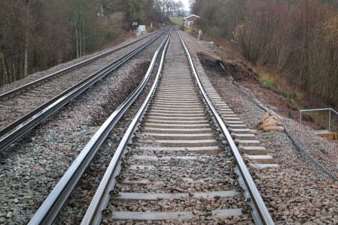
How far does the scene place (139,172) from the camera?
5691 millimetres

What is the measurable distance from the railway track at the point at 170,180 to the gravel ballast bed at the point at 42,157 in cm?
34

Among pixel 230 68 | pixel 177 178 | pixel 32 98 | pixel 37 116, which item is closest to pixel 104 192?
pixel 177 178

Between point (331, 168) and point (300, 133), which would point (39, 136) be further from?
point (300, 133)

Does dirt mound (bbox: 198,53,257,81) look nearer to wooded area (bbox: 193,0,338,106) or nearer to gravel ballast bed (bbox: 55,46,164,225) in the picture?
wooded area (bbox: 193,0,338,106)

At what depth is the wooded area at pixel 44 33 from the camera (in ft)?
95.8

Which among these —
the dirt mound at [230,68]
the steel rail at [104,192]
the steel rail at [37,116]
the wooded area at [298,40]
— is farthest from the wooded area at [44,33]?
the steel rail at [104,192]

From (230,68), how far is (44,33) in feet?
66.1

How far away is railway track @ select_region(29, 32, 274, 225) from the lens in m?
4.38

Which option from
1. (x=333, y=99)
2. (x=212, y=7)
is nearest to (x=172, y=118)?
(x=333, y=99)

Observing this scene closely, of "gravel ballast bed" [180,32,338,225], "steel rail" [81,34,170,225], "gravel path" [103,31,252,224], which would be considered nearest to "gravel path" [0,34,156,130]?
"gravel path" [103,31,252,224]

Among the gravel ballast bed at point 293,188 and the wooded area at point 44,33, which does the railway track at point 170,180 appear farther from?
the wooded area at point 44,33

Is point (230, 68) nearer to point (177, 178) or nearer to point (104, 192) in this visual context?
point (177, 178)

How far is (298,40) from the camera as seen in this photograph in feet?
86.0

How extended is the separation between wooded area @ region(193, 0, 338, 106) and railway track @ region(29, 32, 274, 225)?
16.6 meters
